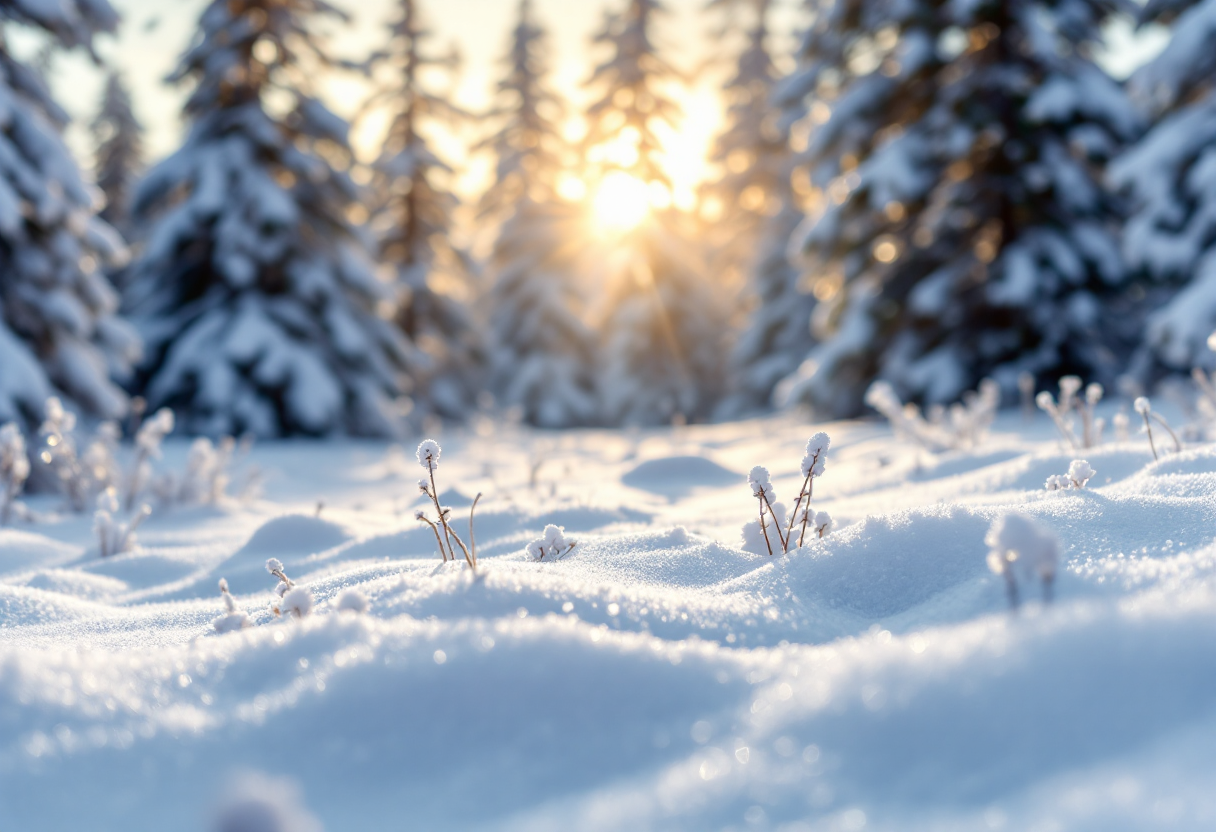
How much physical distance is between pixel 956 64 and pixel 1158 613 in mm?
10258

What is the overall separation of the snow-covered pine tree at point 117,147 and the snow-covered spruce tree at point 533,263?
1073cm

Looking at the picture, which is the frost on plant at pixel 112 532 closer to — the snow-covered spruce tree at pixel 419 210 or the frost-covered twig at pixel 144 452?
the frost-covered twig at pixel 144 452

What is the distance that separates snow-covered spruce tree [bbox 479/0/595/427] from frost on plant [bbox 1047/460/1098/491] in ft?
56.5

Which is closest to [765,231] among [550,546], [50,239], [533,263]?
[533,263]

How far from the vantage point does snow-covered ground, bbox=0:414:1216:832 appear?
922 mm

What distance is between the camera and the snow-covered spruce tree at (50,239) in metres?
6.66

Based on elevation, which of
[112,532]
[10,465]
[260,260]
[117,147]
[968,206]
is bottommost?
[112,532]

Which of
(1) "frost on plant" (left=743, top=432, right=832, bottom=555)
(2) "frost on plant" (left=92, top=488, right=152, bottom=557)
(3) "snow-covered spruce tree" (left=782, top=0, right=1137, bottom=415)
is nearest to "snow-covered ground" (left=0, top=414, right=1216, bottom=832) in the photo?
(1) "frost on plant" (left=743, top=432, right=832, bottom=555)

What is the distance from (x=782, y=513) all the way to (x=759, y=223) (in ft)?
64.4

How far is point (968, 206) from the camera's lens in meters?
9.37

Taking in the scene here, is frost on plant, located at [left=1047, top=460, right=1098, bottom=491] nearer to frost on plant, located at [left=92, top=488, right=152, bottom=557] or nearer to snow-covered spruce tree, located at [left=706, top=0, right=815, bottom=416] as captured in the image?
frost on plant, located at [left=92, top=488, right=152, bottom=557]

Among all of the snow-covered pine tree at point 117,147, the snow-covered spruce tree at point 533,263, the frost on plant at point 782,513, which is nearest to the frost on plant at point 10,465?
the frost on plant at point 782,513

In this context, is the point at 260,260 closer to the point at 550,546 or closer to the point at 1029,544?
the point at 550,546

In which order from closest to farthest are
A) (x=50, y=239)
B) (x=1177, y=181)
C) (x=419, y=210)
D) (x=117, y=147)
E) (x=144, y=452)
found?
(x=144, y=452), (x=50, y=239), (x=1177, y=181), (x=419, y=210), (x=117, y=147)
